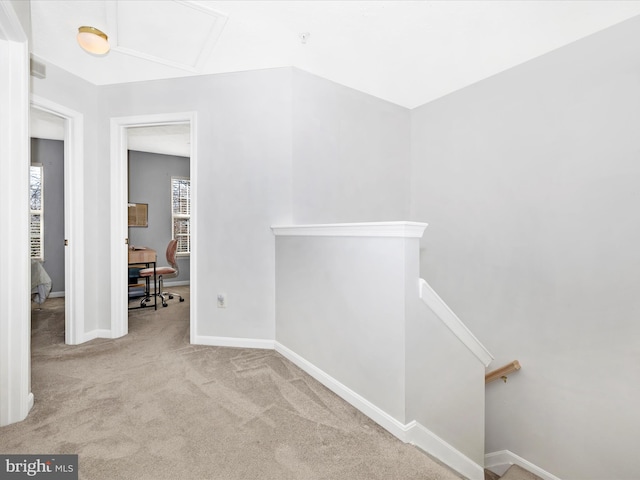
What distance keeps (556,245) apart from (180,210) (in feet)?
20.0

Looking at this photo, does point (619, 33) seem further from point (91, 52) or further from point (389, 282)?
point (91, 52)

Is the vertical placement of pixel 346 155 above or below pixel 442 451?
above

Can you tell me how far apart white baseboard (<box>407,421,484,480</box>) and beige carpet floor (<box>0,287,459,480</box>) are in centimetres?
10

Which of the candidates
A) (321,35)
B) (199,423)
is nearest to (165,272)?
(199,423)

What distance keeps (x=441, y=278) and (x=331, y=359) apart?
1.73m

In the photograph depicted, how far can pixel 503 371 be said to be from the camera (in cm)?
246

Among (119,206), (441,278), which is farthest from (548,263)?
(119,206)

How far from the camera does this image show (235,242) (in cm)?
264

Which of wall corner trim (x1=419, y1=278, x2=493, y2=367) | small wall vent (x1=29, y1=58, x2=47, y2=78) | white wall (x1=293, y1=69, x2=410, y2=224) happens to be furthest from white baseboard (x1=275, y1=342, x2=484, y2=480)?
small wall vent (x1=29, y1=58, x2=47, y2=78)

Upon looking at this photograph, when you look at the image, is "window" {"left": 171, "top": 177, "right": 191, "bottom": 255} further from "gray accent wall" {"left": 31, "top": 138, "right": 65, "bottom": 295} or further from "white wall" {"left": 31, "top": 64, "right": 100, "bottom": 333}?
"white wall" {"left": 31, "top": 64, "right": 100, "bottom": 333}

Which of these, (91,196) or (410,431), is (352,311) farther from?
(91,196)

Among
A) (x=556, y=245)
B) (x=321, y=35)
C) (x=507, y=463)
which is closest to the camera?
(x=321, y=35)

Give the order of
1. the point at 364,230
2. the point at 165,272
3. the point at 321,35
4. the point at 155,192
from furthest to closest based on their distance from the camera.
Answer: the point at 155,192 → the point at 165,272 → the point at 321,35 → the point at 364,230

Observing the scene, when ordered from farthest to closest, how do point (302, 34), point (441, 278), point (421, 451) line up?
point (441, 278), point (302, 34), point (421, 451)
